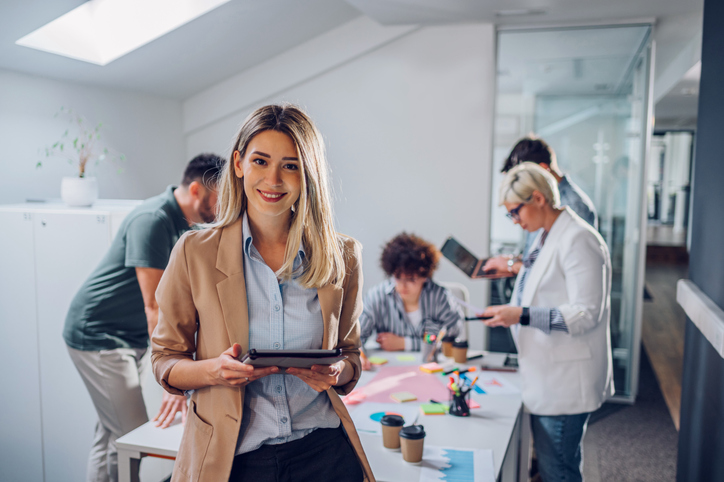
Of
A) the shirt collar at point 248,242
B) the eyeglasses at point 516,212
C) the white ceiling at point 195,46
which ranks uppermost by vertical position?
the white ceiling at point 195,46

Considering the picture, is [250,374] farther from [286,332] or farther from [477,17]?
[477,17]

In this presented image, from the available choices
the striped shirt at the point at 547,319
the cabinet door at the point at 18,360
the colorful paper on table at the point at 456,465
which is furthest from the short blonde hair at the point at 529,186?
the cabinet door at the point at 18,360

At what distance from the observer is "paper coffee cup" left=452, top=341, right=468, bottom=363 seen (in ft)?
8.73

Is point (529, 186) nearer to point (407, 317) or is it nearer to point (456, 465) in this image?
point (407, 317)

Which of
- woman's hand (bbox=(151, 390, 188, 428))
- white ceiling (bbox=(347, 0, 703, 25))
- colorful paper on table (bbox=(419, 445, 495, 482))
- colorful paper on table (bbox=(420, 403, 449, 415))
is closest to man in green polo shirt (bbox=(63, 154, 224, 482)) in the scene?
woman's hand (bbox=(151, 390, 188, 428))

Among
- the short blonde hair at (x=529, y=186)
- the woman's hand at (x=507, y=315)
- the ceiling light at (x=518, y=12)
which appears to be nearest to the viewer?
the woman's hand at (x=507, y=315)

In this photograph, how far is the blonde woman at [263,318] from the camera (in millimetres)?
1202

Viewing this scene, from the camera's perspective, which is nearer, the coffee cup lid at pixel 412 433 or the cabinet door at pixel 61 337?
the coffee cup lid at pixel 412 433

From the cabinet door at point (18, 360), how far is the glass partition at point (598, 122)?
10.6 ft

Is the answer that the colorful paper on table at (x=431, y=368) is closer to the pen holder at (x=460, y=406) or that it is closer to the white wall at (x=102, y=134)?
the pen holder at (x=460, y=406)

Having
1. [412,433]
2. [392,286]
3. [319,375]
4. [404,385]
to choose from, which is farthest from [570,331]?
[319,375]

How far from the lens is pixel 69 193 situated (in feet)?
9.48

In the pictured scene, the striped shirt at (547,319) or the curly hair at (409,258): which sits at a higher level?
the curly hair at (409,258)

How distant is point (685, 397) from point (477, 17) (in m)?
2.87
